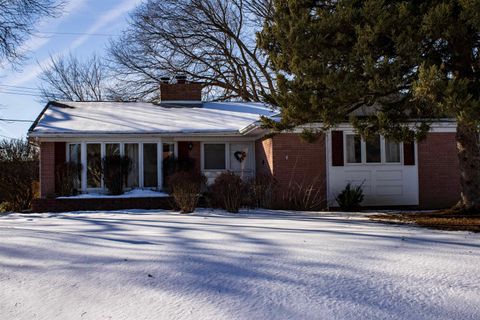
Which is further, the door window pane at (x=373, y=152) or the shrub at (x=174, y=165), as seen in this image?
the shrub at (x=174, y=165)

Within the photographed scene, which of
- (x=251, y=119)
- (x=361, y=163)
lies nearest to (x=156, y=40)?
(x=251, y=119)

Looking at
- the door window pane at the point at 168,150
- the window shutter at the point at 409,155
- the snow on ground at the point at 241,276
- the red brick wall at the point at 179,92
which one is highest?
the red brick wall at the point at 179,92

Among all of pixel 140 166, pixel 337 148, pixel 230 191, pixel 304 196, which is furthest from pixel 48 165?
pixel 337 148

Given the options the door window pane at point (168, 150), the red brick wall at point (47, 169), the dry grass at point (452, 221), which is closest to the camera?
the dry grass at point (452, 221)

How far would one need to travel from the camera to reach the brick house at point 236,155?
16250 millimetres

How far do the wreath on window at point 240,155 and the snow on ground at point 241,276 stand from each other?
10.9m

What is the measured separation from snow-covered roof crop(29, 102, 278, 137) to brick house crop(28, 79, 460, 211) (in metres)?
0.04

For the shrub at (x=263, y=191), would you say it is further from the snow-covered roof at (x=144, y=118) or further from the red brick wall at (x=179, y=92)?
the red brick wall at (x=179, y=92)

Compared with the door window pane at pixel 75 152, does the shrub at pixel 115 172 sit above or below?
below

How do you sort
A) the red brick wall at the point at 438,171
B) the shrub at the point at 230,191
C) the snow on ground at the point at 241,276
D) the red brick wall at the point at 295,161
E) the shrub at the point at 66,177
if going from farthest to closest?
1. the shrub at the point at 66,177
2. the red brick wall at the point at 438,171
3. the red brick wall at the point at 295,161
4. the shrub at the point at 230,191
5. the snow on ground at the point at 241,276

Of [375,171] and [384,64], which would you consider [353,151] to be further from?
[384,64]

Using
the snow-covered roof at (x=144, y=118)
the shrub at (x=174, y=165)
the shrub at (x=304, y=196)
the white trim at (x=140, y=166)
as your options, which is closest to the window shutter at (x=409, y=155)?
the shrub at (x=304, y=196)

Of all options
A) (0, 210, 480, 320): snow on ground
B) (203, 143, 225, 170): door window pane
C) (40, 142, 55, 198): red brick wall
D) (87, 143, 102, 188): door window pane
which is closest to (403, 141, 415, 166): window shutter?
(203, 143, 225, 170): door window pane

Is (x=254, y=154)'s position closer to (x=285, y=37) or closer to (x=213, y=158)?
(x=213, y=158)
